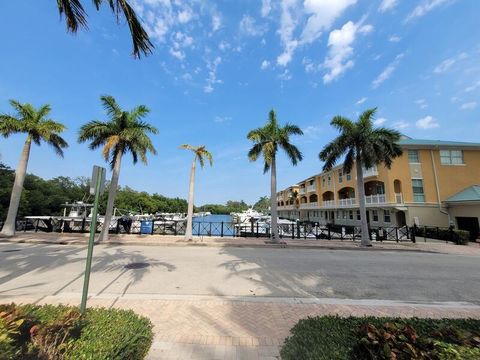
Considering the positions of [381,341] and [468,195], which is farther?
[468,195]

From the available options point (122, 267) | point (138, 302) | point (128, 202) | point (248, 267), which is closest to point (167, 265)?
point (122, 267)

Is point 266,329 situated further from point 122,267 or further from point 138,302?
point 122,267

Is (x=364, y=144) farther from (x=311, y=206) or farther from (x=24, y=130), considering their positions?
(x=311, y=206)

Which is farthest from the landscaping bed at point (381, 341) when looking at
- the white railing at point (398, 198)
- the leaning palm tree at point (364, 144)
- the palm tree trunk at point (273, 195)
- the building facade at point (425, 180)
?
the building facade at point (425, 180)

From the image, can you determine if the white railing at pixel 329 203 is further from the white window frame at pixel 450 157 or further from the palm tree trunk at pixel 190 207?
the palm tree trunk at pixel 190 207

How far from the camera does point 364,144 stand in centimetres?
1836

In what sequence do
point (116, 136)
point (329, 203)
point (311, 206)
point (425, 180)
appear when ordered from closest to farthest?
point (116, 136)
point (425, 180)
point (329, 203)
point (311, 206)

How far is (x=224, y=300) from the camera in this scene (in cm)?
604

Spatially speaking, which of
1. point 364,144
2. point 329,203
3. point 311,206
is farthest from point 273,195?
point 311,206

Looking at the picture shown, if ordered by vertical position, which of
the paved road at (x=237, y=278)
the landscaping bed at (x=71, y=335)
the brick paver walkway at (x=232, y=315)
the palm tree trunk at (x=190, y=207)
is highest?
the palm tree trunk at (x=190, y=207)

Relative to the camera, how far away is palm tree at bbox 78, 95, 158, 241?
17330 mm

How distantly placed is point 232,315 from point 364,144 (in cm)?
1726

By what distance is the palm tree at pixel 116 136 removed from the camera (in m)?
17.3

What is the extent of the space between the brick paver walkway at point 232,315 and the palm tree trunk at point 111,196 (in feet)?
40.5
